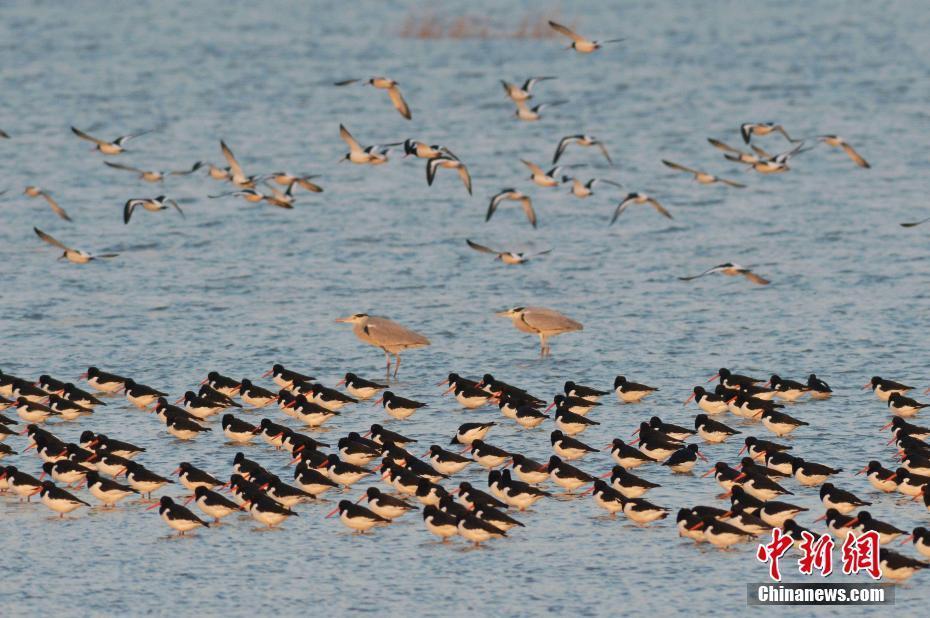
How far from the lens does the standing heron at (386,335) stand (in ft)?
95.5

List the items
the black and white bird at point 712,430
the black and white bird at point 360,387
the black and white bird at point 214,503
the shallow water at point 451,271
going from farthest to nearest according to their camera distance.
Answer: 1. the black and white bird at point 360,387
2. the black and white bird at point 712,430
3. the black and white bird at point 214,503
4. the shallow water at point 451,271

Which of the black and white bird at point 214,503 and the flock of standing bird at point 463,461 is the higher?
the black and white bird at point 214,503

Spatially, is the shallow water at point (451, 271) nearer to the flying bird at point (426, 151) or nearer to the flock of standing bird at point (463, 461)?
the flock of standing bird at point (463, 461)

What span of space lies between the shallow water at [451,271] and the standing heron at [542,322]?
0.54 m

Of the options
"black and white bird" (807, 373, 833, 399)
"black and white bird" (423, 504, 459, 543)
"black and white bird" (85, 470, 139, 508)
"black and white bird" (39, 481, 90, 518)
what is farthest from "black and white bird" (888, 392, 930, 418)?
"black and white bird" (39, 481, 90, 518)

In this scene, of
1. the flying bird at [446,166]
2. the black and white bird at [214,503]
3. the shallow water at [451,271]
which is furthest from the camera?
the flying bird at [446,166]

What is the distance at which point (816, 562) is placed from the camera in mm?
18938

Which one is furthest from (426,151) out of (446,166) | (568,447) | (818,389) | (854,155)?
(568,447)

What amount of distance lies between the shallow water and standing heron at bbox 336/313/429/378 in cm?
52

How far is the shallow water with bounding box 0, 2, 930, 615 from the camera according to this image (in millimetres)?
19469

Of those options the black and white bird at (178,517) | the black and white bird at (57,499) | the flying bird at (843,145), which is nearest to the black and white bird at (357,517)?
the black and white bird at (178,517)

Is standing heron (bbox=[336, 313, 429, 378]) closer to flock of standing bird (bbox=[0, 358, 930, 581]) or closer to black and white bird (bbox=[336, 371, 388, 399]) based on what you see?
flock of standing bird (bbox=[0, 358, 930, 581])

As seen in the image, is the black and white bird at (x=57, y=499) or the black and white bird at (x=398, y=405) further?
the black and white bird at (x=398, y=405)

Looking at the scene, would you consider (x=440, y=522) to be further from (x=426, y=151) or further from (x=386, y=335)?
(x=426, y=151)
